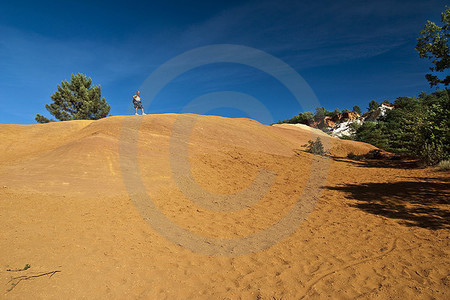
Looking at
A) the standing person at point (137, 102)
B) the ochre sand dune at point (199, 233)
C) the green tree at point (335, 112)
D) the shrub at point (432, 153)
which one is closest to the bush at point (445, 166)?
the ochre sand dune at point (199, 233)

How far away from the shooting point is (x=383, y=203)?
25.3 ft

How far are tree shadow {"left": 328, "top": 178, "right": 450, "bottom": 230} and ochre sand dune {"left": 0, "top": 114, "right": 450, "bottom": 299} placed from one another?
31mm

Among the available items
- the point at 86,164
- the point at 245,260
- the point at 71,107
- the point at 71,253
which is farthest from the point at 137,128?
the point at 71,107

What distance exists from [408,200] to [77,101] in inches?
1678

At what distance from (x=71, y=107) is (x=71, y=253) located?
3966 cm

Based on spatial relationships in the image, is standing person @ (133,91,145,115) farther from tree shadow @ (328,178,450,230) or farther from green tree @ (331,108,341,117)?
green tree @ (331,108,341,117)

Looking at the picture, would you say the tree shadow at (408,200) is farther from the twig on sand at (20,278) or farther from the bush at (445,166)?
the twig on sand at (20,278)

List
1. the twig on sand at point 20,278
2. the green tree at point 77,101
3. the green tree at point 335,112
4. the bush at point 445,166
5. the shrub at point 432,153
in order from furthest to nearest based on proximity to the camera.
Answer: the green tree at point 335,112 < the green tree at point 77,101 < the shrub at point 432,153 < the bush at point 445,166 < the twig on sand at point 20,278

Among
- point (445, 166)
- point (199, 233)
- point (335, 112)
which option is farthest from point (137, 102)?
point (335, 112)

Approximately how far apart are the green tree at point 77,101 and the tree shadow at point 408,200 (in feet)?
127

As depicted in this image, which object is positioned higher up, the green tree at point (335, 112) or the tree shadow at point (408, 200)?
the green tree at point (335, 112)

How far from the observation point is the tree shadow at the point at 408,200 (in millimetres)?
6191

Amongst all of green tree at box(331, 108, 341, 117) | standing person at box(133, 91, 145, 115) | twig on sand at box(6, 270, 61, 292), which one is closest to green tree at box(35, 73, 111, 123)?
standing person at box(133, 91, 145, 115)

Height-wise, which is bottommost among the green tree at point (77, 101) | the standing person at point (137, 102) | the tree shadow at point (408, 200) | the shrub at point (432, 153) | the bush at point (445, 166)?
the tree shadow at point (408, 200)
